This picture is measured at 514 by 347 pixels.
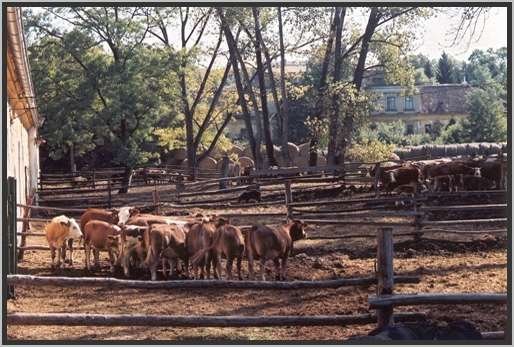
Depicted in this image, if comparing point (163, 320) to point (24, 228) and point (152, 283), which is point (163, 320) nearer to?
point (152, 283)

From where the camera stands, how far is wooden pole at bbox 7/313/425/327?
610 centimetres

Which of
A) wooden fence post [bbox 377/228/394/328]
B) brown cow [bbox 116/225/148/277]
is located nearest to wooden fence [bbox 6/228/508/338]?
wooden fence post [bbox 377/228/394/328]

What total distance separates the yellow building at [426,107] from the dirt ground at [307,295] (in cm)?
558

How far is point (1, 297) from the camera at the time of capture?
5.98 meters

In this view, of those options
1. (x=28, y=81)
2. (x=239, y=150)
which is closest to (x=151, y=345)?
(x=28, y=81)

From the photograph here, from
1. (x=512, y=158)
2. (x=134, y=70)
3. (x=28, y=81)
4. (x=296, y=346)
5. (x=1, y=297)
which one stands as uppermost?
(x=134, y=70)

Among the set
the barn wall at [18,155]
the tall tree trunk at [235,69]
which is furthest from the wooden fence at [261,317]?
the tall tree trunk at [235,69]

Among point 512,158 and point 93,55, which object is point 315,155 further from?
point 512,158

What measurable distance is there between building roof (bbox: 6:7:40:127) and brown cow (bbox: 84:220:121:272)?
7.11 ft

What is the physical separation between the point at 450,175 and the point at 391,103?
5.92 meters

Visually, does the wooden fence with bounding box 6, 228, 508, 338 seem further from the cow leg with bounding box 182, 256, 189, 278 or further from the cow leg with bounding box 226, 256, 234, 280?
the cow leg with bounding box 182, 256, 189, 278

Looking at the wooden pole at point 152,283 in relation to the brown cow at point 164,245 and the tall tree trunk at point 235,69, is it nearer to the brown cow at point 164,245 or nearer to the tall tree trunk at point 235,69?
the brown cow at point 164,245

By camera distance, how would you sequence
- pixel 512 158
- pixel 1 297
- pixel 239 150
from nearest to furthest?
pixel 1 297
pixel 512 158
pixel 239 150

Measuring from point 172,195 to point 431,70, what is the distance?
9.45 m
